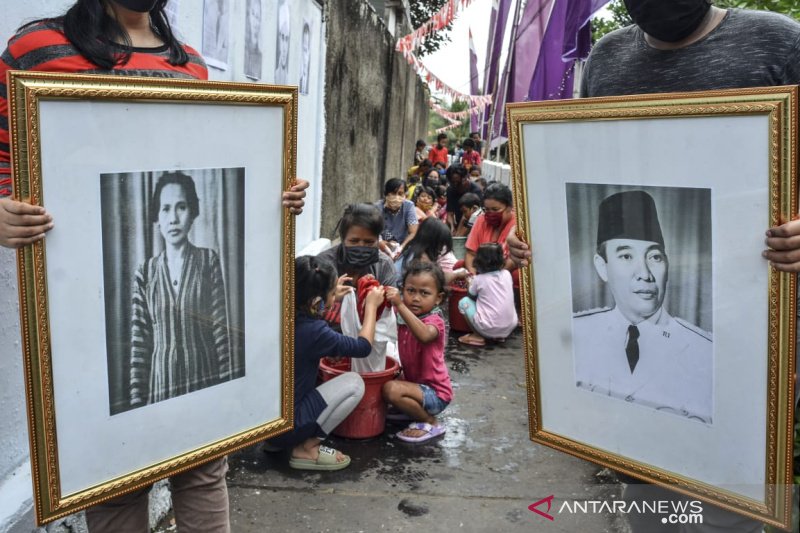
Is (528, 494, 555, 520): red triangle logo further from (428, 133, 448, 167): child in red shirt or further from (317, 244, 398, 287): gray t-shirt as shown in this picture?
(428, 133, 448, 167): child in red shirt

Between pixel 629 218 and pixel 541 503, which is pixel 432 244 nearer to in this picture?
pixel 541 503

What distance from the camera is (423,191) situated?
345 inches

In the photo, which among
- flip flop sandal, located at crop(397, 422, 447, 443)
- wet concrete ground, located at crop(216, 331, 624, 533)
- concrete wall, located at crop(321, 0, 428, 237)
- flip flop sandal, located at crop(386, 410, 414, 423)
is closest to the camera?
wet concrete ground, located at crop(216, 331, 624, 533)

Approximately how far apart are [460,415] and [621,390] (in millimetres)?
2501

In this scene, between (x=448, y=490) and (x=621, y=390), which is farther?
(x=448, y=490)

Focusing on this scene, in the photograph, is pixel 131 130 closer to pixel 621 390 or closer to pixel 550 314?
pixel 550 314

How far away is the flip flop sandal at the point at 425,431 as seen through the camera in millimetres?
3854

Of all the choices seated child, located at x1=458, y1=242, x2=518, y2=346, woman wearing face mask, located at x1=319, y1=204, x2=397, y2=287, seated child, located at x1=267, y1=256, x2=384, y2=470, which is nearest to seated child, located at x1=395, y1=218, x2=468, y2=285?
seated child, located at x1=458, y1=242, x2=518, y2=346

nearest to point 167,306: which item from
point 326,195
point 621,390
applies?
point 621,390

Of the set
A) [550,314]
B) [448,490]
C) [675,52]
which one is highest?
[675,52]

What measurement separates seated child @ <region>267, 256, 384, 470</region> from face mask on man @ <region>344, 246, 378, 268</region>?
492 millimetres

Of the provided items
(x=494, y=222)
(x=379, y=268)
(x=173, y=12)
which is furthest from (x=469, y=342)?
(x=173, y=12)

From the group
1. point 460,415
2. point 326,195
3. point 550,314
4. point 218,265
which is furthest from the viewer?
point 326,195

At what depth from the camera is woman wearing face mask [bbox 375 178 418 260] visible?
6993 mm
